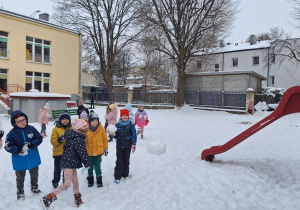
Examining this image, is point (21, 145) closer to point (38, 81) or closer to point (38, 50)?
point (38, 81)

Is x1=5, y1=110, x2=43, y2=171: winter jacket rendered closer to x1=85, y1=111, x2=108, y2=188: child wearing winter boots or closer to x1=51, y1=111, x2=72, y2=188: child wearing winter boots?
x1=51, y1=111, x2=72, y2=188: child wearing winter boots

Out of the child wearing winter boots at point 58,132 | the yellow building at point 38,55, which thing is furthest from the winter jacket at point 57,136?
the yellow building at point 38,55

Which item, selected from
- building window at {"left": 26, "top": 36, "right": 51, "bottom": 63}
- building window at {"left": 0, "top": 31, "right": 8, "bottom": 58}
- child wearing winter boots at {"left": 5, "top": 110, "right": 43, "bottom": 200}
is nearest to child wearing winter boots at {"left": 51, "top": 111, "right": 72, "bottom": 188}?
child wearing winter boots at {"left": 5, "top": 110, "right": 43, "bottom": 200}

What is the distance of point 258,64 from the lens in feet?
122

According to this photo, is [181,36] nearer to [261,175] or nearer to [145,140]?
[145,140]

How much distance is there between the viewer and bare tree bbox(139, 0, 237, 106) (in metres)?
19.9

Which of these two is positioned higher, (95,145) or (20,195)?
(95,145)

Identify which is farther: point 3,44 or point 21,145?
point 3,44

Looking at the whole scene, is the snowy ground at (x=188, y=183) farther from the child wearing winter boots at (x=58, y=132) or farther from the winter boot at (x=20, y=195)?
the child wearing winter boots at (x=58, y=132)

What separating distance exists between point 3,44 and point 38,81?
4429 millimetres

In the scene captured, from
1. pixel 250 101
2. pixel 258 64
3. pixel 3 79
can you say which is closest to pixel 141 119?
pixel 250 101

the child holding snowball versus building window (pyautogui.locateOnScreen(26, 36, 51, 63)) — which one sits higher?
building window (pyautogui.locateOnScreen(26, 36, 51, 63))

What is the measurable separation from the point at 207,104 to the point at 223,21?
7068 millimetres

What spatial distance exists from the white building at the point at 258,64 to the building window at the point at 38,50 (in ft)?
61.0
